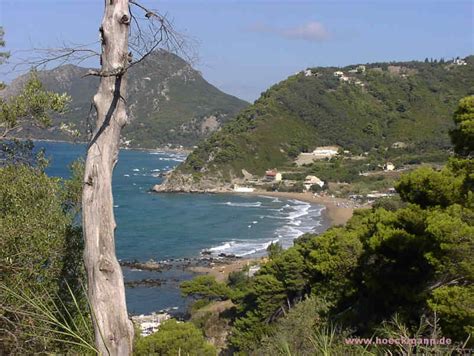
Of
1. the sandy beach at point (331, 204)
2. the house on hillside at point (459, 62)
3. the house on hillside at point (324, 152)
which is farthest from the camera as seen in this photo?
the house on hillside at point (459, 62)

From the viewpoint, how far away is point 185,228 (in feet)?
170

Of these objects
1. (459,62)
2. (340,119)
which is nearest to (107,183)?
(340,119)

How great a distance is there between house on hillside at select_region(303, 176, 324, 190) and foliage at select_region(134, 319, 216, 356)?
64.5 metres

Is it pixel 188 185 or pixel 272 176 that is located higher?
pixel 272 176

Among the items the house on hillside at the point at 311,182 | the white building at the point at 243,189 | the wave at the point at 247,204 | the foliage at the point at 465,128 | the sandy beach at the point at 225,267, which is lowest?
the sandy beach at the point at 225,267

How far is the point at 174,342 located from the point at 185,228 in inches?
1510

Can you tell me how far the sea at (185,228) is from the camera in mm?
32844

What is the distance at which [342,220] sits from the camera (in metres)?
55.5

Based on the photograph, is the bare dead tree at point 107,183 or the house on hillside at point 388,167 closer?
the bare dead tree at point 107,183

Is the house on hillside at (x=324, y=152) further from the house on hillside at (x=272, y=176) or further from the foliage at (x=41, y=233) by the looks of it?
the foliage at (x=41, y=233)

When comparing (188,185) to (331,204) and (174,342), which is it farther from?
(174,342)

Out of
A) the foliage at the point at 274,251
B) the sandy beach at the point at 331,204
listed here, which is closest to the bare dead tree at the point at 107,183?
the foliage at the point at 274,251

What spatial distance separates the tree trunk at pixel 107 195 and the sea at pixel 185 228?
24845 mm

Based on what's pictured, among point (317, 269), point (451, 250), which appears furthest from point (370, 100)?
point (451, 250)
